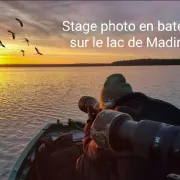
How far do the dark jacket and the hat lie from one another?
0.22 meters

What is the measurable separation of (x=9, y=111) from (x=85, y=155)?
20.2m

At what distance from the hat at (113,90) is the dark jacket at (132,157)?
0.73 feet

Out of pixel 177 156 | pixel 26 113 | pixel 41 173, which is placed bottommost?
pixel 26 113

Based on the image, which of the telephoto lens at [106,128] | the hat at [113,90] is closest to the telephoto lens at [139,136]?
the telephoto lens at [106,128]

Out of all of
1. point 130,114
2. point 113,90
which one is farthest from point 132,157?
point 113,90

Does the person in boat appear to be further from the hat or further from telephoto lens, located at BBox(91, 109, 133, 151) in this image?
telephoto lens, located at BBox(91, 109, 133, 151)

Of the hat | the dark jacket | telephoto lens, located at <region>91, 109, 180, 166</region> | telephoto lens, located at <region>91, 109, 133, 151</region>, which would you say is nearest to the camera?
telephoto lens, located at <region>91, 109, 180, 166</region>

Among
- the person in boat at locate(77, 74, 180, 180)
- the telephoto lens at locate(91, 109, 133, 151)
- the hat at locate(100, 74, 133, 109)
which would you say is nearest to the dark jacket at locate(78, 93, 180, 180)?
the person in boat at locate(77, 74, 180, 180)

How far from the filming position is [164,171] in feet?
8.68

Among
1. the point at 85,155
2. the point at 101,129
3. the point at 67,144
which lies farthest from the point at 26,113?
the point at 101,129

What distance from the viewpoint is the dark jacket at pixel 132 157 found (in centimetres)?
250

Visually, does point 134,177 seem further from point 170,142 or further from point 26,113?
point 26,113

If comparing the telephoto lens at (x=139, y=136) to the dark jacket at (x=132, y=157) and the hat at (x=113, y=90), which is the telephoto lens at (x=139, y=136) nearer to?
the dark jacket at (x=132, y=157)

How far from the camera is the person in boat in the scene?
2.51 metres
